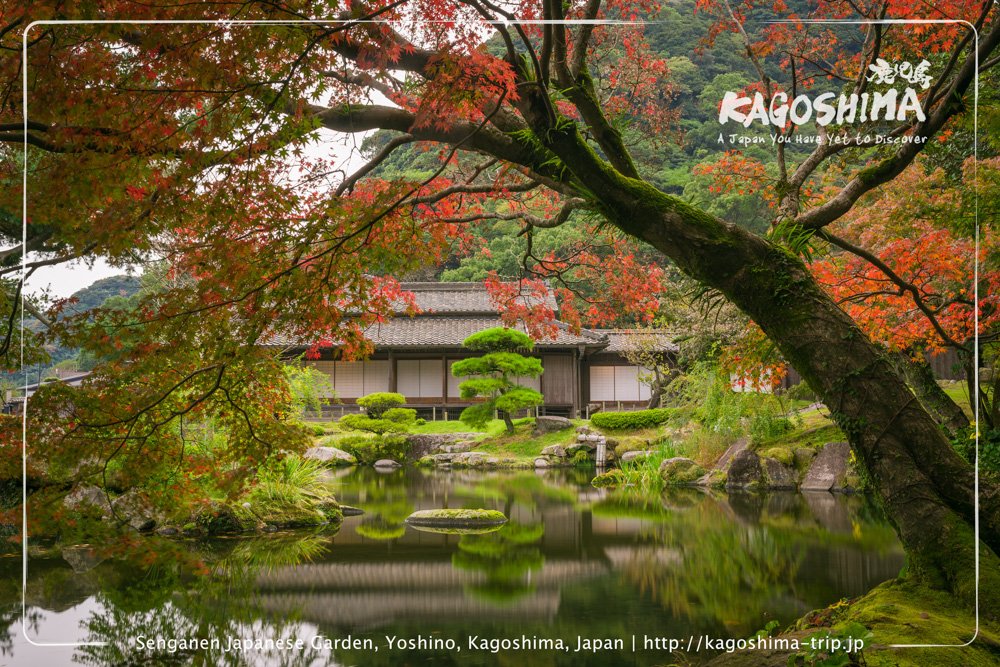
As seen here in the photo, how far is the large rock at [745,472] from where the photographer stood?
994cm

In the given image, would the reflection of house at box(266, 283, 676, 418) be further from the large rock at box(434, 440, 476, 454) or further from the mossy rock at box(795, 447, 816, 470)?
the mossy rock at box(795, 447, 816, 470)

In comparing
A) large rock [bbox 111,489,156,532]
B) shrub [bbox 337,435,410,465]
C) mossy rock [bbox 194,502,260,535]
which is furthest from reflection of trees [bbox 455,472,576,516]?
shrub [bbox 337,435,410,465]

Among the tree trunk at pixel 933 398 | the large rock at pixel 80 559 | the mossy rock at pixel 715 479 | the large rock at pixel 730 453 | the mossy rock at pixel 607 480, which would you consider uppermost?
the tree trunk at pixel 933 398

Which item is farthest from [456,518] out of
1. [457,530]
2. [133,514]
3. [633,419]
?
[633,419]

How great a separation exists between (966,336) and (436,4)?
5.02 meters

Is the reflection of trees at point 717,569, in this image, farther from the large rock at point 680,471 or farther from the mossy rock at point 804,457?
the large rock at point 680,471

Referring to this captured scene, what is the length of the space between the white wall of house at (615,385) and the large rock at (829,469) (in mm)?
10658

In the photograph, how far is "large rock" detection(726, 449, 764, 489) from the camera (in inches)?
391

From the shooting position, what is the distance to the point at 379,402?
16766 mm

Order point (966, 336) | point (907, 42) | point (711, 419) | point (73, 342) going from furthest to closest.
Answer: point (711, 419) < point (966, 336) < point (907, 42) < point (73, 342)

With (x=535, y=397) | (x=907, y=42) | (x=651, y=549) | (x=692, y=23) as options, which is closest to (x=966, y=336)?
(x=907, y=42)

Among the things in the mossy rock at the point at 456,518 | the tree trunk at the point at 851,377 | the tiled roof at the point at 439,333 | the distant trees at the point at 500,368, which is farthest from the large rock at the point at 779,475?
the tiled roof at the point at 439,333

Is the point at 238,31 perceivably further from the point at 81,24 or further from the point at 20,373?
the point at 20,373

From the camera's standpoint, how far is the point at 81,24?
2916 mm
